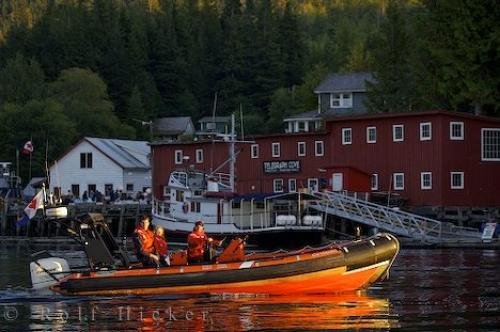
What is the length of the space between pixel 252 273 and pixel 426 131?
34.6 meters

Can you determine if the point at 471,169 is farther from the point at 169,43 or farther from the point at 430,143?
the point at 169,43

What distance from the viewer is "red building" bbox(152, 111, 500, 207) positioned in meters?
62.9

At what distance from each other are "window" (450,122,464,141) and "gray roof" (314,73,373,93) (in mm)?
45309

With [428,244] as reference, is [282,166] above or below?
above

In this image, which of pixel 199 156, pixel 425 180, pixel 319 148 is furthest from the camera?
pixel 199 156

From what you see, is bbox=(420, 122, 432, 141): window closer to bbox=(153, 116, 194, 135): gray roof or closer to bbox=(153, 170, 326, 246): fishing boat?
bbox=(153, 170, 326, 246): fishing boat

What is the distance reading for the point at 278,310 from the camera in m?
28.1

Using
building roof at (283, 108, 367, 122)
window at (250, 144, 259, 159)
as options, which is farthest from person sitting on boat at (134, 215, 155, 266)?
building roof at (283, 108, 367, 122)

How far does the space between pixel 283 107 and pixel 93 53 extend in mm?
30497

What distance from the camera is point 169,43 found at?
152 meters

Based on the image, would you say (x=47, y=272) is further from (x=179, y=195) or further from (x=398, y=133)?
(x=398, y=133)

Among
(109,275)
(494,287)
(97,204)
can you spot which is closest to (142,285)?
(109,275)

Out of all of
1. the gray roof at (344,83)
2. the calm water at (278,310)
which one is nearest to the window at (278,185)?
the calm water at (278,310)

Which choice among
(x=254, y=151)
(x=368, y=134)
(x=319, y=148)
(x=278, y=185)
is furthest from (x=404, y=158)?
(x=254, y=151)
